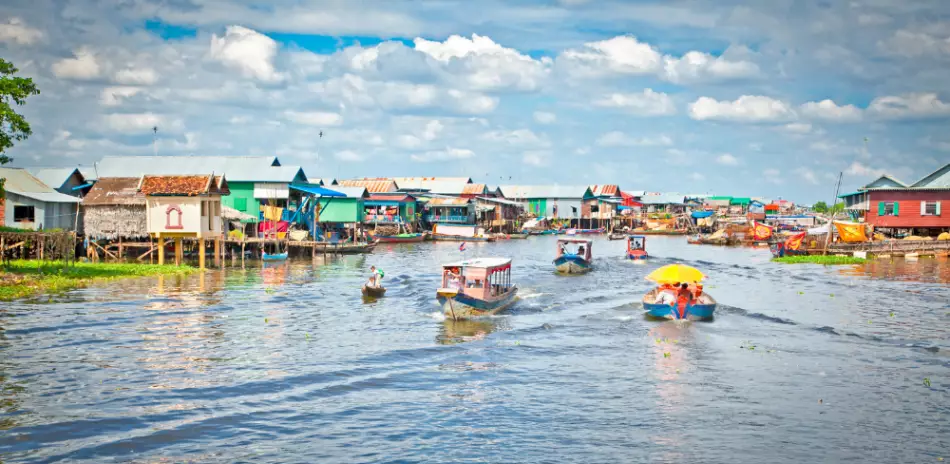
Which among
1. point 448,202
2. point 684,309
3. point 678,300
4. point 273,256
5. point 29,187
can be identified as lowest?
point 684,309

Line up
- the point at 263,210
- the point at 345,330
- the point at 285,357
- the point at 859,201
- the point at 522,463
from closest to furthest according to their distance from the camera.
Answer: the point at 522,463 < the point at 285,357 < the point at 345,330 < the point at 263,210 < the point at 859,201

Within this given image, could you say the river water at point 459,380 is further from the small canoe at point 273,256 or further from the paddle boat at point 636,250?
the paddle boat at point 636,250

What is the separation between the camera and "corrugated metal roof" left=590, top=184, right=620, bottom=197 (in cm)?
10974

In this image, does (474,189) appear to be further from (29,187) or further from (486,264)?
(486,264)

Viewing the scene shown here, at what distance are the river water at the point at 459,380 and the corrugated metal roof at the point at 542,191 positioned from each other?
70843 mm

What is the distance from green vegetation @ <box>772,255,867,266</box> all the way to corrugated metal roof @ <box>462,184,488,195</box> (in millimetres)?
43253

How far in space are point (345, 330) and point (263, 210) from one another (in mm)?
31701

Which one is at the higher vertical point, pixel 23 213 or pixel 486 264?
Answer: pixel 23 213

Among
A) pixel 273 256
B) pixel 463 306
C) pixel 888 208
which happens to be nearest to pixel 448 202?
pixel 273 256

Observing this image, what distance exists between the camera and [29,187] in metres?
42.6

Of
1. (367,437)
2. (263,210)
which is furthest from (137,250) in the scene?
(367,437)

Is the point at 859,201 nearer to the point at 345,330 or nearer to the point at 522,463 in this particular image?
the point at 345,330

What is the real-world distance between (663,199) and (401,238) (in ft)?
205

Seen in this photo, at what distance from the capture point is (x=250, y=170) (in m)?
53.8
